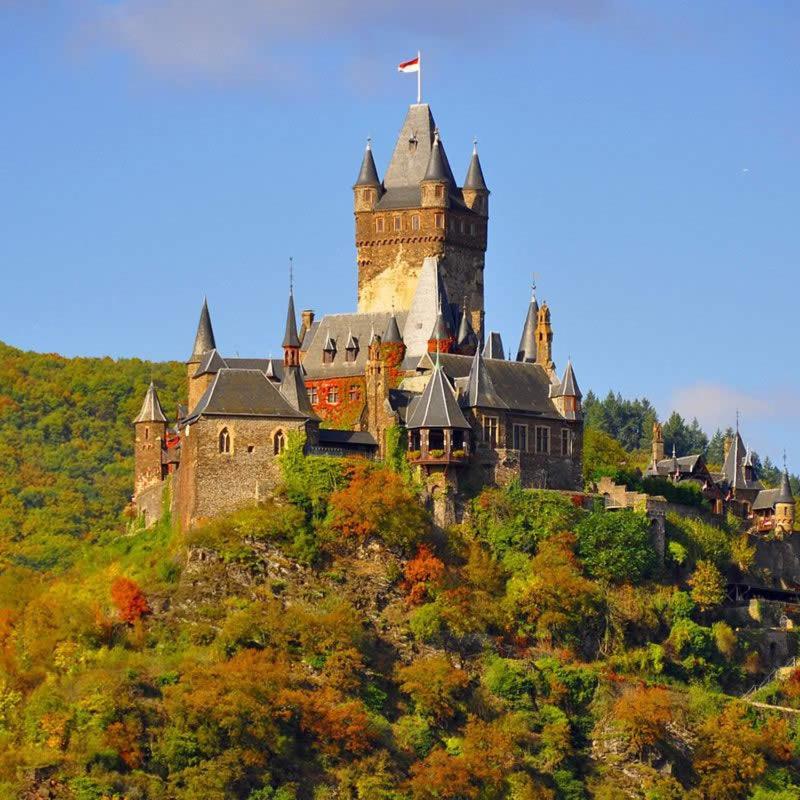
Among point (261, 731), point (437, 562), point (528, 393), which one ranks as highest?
point (528, 393)

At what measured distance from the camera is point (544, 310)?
105 m

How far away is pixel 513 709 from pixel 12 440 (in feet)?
186

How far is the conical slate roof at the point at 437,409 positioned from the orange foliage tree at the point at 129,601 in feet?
39.3

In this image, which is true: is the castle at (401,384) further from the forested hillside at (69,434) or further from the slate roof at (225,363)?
the forested hillside at (69,434)

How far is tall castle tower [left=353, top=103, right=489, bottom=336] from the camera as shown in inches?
4250

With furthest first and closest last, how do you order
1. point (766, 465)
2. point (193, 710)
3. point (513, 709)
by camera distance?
point (766, 465)
point (513, 709)
point (193, 710)

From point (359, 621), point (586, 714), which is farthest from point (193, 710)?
point (586, 714)

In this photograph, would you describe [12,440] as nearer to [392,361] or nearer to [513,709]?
[392,361]

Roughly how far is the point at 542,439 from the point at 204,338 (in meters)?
15.4

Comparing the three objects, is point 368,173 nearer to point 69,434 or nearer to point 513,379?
point 513,379

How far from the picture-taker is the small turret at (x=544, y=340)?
102875 millimetres

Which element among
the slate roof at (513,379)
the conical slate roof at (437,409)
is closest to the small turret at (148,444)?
the slate roof at (513,379)

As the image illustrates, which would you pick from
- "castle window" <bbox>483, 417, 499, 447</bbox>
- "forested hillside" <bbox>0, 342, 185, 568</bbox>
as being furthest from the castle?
"forested hillside" <bbox>0, 342, 185, 568</bbox>

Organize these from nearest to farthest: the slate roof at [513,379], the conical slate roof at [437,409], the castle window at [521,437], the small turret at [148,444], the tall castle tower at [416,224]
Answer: the conical slate roof at [437,409] → the castle window at [521,437] → the slate roof at [513,379] → the small turret at [148,444] → the tall castle tower at [416,224]
